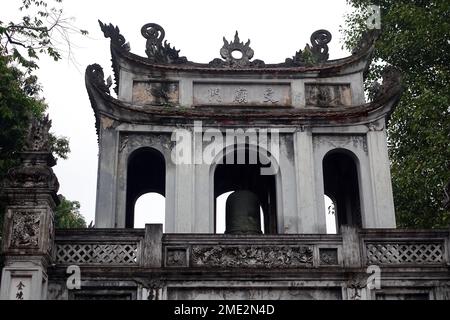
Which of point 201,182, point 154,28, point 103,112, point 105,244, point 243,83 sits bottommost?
point 105,244

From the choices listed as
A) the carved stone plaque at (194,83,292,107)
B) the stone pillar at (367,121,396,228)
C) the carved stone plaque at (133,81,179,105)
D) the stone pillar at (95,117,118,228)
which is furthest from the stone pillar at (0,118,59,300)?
the stone pillar at (367,121,396,228)

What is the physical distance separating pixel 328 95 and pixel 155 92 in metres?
3.57

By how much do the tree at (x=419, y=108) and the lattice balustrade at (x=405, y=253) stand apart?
481 cm

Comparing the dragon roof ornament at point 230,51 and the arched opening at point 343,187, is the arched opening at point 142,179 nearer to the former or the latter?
the dragon roof ornament at point 230,51

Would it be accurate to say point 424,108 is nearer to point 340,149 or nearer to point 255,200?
point 340,149

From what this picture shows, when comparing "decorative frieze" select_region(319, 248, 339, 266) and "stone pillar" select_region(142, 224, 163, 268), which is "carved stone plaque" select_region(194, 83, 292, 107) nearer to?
"stone pillar" select_region(142, 224, 163, 268)

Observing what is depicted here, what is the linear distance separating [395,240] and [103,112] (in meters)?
5.96

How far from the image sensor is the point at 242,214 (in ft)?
40.7

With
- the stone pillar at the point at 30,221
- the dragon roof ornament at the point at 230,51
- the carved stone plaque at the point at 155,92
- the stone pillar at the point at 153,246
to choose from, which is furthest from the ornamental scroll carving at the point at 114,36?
the stone pillar at the point at 153,246

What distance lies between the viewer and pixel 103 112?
41.9ft

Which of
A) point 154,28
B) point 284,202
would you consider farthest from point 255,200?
point 154,28

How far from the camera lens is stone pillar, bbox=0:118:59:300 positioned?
30.8 ft

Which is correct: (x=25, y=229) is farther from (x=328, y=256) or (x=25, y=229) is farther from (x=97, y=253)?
(x=328, y=256)

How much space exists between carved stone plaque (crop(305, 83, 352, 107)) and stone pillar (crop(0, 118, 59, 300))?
224 inches
